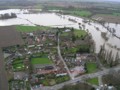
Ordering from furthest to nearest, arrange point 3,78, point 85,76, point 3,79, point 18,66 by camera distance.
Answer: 1. point 18,66
2. point 85,76
3. point 3,78
4. point 3,79

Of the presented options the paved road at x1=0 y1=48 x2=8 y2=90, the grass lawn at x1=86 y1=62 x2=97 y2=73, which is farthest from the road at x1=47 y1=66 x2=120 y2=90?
the paved road at x1=0 y1=48 x2=8 y2=90

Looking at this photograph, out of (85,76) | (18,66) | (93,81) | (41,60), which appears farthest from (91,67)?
(18,66)

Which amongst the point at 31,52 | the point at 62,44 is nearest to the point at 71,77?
→ the point at 31,52

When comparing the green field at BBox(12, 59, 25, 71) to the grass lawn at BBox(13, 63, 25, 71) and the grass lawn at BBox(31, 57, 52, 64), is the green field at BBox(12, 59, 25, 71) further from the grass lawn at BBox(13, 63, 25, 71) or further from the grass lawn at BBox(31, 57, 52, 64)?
the grass lawn at BBox(31, 57, 52, 64)

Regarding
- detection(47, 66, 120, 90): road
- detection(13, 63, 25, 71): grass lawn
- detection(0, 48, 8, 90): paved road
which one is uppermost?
detection(0, 48, 8, 90): paved road

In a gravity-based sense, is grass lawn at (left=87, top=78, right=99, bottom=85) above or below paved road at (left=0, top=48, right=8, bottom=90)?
below

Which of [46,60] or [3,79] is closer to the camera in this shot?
[3,79]

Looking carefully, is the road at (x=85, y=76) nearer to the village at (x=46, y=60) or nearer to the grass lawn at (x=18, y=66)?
the village at (x=46, y=60)

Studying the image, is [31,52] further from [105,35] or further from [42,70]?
[105,35]

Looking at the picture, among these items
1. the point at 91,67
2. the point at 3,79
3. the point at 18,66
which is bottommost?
the point at 91,67

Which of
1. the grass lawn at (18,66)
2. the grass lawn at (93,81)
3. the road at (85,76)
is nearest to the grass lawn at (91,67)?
the road at (85,76)

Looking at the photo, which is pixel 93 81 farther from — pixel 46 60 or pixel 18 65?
pixel 18 65
